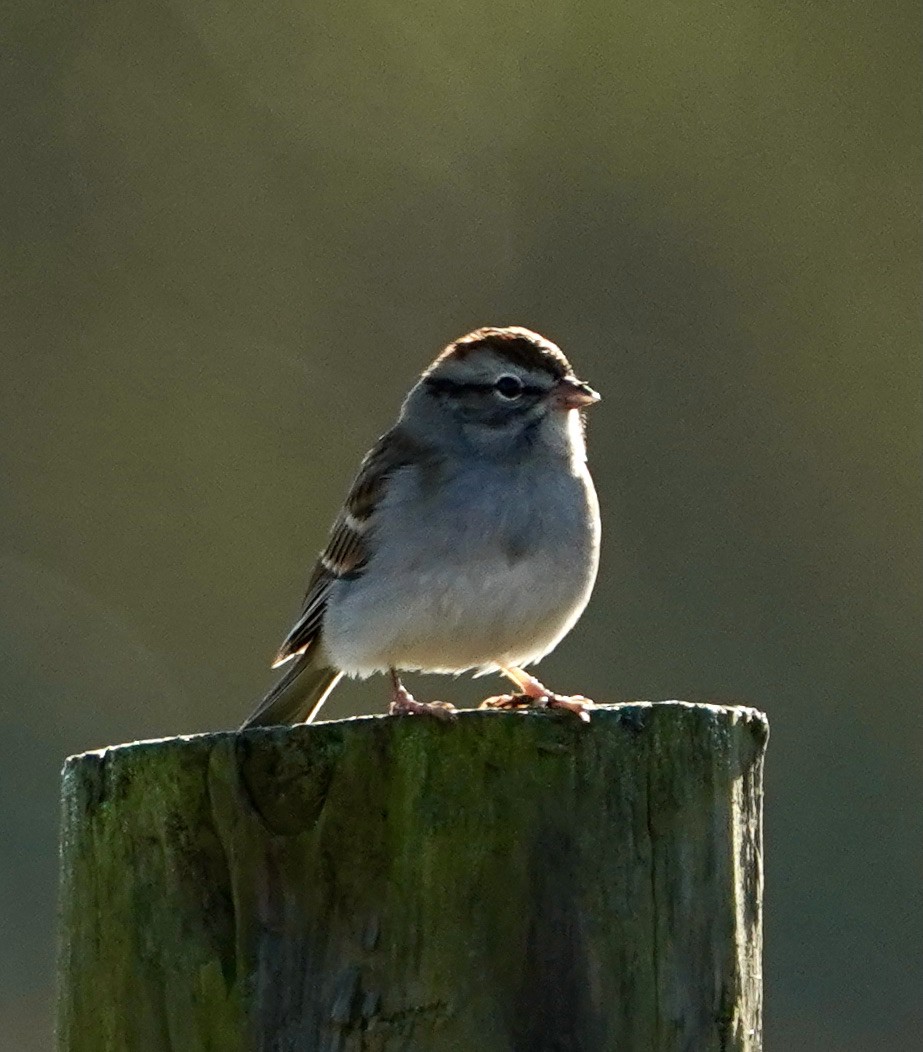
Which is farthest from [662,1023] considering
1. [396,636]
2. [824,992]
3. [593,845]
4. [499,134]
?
[499,134]

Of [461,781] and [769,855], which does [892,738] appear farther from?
[461,781]

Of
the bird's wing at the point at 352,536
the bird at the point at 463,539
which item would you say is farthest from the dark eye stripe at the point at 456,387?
the bird's wing at the point at 352,536

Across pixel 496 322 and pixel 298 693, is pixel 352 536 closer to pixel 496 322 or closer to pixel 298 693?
pixel 298 693

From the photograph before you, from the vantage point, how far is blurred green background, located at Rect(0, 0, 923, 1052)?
10.2 m

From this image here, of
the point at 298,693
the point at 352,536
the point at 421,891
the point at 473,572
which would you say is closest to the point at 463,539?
the point at 473,572

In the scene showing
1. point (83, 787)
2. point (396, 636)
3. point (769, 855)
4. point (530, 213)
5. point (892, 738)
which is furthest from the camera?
point (530, 213)

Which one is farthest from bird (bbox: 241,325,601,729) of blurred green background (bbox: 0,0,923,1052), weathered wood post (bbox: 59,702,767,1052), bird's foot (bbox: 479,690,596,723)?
blurred green background (bbox: 0,0,923,1052)

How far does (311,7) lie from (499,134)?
2.76m

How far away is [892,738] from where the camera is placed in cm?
1045

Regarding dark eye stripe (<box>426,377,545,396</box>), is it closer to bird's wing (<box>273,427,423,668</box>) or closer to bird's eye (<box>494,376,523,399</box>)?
bird's eye (<box>494,376,523,399</box>)

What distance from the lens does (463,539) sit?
18.3 ft

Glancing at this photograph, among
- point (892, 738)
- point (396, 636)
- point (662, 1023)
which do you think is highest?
point (892, 738)

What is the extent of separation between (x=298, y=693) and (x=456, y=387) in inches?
37.0

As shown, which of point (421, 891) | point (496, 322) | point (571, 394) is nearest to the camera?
point (421, 891)
